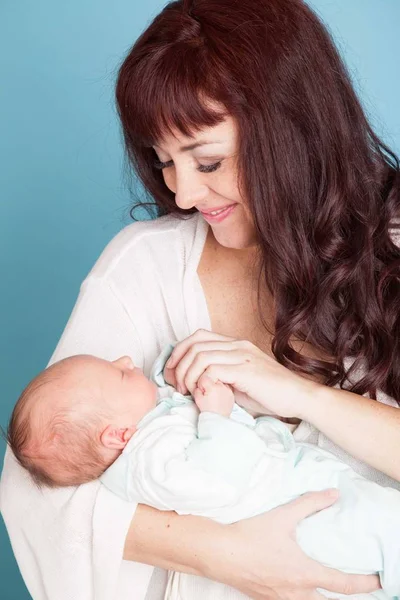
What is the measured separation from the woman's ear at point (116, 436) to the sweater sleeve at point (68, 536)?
105 millimetres

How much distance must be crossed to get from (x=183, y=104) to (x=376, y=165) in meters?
0.59

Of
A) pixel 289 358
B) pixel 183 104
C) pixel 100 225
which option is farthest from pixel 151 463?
pixel 100 225

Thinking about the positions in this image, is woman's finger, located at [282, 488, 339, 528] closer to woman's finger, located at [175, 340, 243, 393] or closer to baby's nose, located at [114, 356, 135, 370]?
woman's finger, located at [175, 340, 243, 393]

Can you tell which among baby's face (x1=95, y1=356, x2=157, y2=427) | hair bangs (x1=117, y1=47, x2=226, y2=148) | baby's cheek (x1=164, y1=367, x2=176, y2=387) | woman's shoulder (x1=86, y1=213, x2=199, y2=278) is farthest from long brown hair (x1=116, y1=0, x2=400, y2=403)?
baby's face (x1=95, y1=356, x2=157, y2=427)

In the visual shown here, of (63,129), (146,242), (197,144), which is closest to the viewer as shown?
(197,144)

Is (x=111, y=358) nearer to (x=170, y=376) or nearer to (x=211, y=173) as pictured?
(x=170, y=376)

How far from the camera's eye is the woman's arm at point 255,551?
6.11ft

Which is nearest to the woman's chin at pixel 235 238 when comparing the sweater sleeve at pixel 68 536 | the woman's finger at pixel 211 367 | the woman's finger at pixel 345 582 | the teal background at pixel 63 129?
the woman's finger at pixel 211 367

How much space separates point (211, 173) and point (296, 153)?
195mm

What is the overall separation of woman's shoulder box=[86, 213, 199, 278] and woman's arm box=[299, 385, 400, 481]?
0.61 m

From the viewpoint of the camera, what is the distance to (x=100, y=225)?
3.56m

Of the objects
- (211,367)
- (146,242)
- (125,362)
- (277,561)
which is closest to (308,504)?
(277,561)

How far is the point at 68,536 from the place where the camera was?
1943 millimetres

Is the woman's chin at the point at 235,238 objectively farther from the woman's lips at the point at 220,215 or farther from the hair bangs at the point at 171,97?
the hair bangs at the point at 171,97
